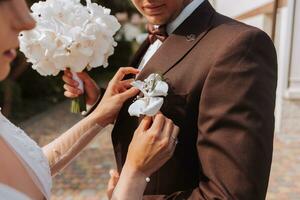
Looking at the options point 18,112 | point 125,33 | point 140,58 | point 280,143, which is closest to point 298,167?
point 280,143

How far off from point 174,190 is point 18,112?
9.61m

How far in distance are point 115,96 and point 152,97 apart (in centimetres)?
38

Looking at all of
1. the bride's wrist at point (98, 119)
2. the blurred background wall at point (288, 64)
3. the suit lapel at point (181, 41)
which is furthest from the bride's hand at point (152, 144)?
the blurred background wall at point (288, 64)

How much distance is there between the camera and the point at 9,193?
102 cm

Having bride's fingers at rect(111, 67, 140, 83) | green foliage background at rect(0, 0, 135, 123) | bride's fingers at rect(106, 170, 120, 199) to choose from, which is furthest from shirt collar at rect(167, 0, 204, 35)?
green foliage background at rect(0, 0, 135, 123)

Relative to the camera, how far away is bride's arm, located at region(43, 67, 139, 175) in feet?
5.71

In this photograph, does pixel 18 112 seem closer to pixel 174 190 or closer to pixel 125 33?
pixel 174 190

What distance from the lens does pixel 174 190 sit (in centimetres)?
154

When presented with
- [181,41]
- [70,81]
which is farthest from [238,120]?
[70,81]

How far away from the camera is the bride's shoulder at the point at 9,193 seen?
3.29ft

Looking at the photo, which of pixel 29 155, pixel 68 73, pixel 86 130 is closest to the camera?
pixel 29 155

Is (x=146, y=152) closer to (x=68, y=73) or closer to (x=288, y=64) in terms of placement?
(x=68, y=73)

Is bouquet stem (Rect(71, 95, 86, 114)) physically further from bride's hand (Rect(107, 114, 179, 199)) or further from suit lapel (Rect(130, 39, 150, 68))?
bride's hand (Rect(107, 114, 179, 199))

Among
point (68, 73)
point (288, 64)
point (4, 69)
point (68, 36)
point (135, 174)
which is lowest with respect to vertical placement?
point (288, 64)
